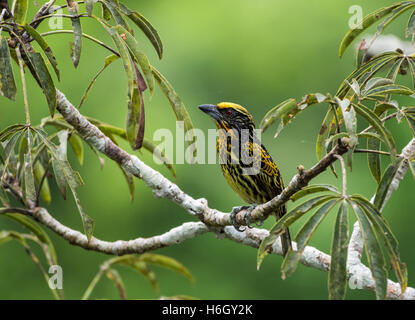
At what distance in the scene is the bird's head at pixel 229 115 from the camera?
306cm

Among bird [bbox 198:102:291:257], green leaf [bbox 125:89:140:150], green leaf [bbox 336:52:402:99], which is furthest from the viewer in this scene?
bird [bbox 198:102:291:257]

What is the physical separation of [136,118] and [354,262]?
3.77ft

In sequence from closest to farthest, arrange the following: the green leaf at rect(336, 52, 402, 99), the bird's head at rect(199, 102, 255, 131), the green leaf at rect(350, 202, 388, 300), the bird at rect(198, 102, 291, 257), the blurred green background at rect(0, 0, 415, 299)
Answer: the green leaf at rect(350, 202, 388, 300), the green leaf at rect(336, 52, 402, 99), the bird at rect(198, 102, 291, 257), the bird's head at rect(199, 102, 255, 131), the blurred green background at rect(0, 0, 415, 299)

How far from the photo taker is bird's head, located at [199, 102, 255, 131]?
10.0 ft

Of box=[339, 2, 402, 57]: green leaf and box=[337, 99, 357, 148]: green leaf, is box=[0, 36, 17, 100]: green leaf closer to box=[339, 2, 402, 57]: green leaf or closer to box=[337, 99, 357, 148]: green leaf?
box=[337, 99, 357, 148]: green leaf

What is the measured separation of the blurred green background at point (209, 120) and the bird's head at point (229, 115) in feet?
4.51

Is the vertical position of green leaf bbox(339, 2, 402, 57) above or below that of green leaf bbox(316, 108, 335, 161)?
above

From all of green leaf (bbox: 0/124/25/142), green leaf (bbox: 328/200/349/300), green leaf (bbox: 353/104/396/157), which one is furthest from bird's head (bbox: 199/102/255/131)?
green leaf (bbox: 328/200/349/300)

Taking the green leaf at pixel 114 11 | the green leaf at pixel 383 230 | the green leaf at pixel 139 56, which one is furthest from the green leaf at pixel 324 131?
the green leaf at pixel 114 11

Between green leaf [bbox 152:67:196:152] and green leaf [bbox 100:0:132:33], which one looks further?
green leaf [bbox 152:67:196:152]

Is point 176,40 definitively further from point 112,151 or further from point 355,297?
point 112,151

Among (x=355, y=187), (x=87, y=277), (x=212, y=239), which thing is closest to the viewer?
(x=355, y=187)
